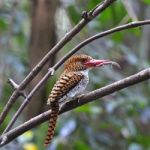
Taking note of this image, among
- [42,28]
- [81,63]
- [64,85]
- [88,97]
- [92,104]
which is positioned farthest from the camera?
[92,104]

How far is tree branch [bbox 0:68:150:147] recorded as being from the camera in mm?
1240

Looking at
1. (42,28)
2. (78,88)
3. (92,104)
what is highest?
(78,88)

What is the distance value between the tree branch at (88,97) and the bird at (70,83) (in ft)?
0.10

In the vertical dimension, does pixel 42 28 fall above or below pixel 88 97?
below

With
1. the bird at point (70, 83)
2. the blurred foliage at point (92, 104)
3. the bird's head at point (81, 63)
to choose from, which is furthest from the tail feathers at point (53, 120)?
the blurred foliage at point (92, 104)

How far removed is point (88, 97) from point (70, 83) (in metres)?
0.19

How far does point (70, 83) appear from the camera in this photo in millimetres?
1509

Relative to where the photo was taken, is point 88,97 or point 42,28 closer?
point 88,97

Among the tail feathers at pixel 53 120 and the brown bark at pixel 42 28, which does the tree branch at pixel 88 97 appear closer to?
the tail feathers at pixel 53 120

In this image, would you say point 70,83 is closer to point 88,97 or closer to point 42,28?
point 88,97

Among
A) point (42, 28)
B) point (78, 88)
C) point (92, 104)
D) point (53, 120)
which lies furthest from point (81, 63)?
point (92, 104)

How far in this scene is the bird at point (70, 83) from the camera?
1393 millimetres

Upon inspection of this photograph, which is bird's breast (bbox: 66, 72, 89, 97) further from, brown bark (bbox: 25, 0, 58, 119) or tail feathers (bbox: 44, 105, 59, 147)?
brown bark (bbox: 25, 0, 58, 119)

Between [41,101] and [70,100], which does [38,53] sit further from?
[70,100]
